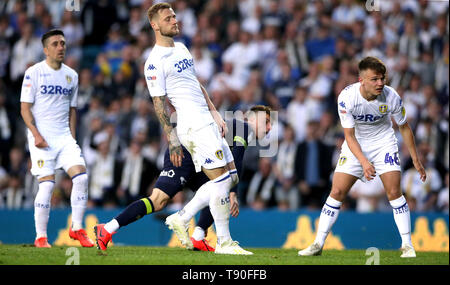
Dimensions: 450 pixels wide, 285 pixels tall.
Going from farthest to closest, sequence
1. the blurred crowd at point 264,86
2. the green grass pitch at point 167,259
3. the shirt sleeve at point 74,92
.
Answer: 1. the blurred crowd at point 264,86
2. the shirt sleeve at point 74,92
3. the green grass pitch at point 167,259

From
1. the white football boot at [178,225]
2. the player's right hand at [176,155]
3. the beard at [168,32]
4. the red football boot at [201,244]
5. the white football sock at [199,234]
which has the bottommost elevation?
the red football boot at [201,244]

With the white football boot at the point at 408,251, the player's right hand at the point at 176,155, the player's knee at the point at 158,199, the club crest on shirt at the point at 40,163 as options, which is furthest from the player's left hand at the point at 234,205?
the club crest on shirt at the point at 40,163

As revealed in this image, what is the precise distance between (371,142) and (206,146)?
2.25 metres

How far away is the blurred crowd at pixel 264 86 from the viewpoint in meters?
15.9

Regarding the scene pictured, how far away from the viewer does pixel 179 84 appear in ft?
30.9

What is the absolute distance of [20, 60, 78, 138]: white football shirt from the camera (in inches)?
434

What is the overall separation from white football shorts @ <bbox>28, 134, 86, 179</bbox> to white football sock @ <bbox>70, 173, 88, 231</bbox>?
0.74 feet

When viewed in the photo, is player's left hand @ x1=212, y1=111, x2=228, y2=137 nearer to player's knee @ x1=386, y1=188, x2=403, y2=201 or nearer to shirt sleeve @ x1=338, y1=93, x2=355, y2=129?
shirt sleeve @ x1=338, y1=93, x2=355, y2=129

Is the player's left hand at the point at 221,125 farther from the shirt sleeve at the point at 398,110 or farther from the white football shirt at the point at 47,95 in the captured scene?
the white football shirt at the point at 47,95

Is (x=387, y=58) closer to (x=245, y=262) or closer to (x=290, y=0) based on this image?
(x=290, y=0)

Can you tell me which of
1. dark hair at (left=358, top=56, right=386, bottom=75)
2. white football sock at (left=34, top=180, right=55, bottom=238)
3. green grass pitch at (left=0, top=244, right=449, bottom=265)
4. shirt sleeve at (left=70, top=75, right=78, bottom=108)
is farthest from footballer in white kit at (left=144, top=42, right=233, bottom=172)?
white football sock at (left=34, top=180, right=55, bottom=238)

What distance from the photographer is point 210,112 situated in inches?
388

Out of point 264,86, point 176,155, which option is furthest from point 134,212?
point 264,86
